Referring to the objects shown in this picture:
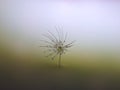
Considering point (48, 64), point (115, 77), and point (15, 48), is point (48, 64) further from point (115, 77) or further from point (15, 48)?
point (115, 77)

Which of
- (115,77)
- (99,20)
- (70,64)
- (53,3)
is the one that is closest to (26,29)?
(53,3)

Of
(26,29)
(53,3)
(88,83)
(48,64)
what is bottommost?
(88,83)

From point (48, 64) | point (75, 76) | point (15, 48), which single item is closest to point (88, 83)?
point (75, 76)

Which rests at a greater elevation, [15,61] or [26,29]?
[26,29]

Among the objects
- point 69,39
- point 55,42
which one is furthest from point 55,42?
point 69,39

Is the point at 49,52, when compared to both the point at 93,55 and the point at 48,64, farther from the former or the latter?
the point at 93,55

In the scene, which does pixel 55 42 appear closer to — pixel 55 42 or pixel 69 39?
pixel 55 42
